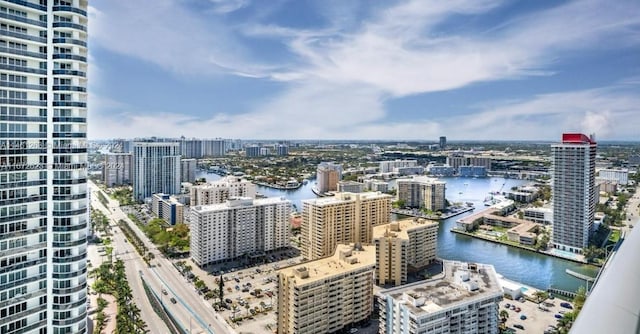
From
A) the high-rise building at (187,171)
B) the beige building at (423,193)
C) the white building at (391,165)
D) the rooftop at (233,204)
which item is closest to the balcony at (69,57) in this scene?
the rooftop at (233,204)

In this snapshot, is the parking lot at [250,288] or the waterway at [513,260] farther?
the waterway at [513,260]

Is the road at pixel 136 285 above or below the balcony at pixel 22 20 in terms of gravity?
below

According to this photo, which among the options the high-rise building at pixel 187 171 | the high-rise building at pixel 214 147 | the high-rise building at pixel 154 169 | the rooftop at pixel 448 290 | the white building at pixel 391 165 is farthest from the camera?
the high-rise building at pixel 214 147

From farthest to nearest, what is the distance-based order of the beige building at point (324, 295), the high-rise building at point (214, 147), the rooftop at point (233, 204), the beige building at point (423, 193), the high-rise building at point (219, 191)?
the high-rise building at point (214, 147) < the beige building at point (423, 193) < the high-rise building at point (219, 191) < the rooftop at point (233, 204) < the beige building at point (324, 295)

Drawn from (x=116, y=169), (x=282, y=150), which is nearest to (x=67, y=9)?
(x=116, y=169)

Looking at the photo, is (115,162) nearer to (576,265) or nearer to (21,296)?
(21,296)

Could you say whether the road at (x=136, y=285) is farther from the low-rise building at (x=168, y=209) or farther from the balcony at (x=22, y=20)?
the balcony at (x=22, y=20)
